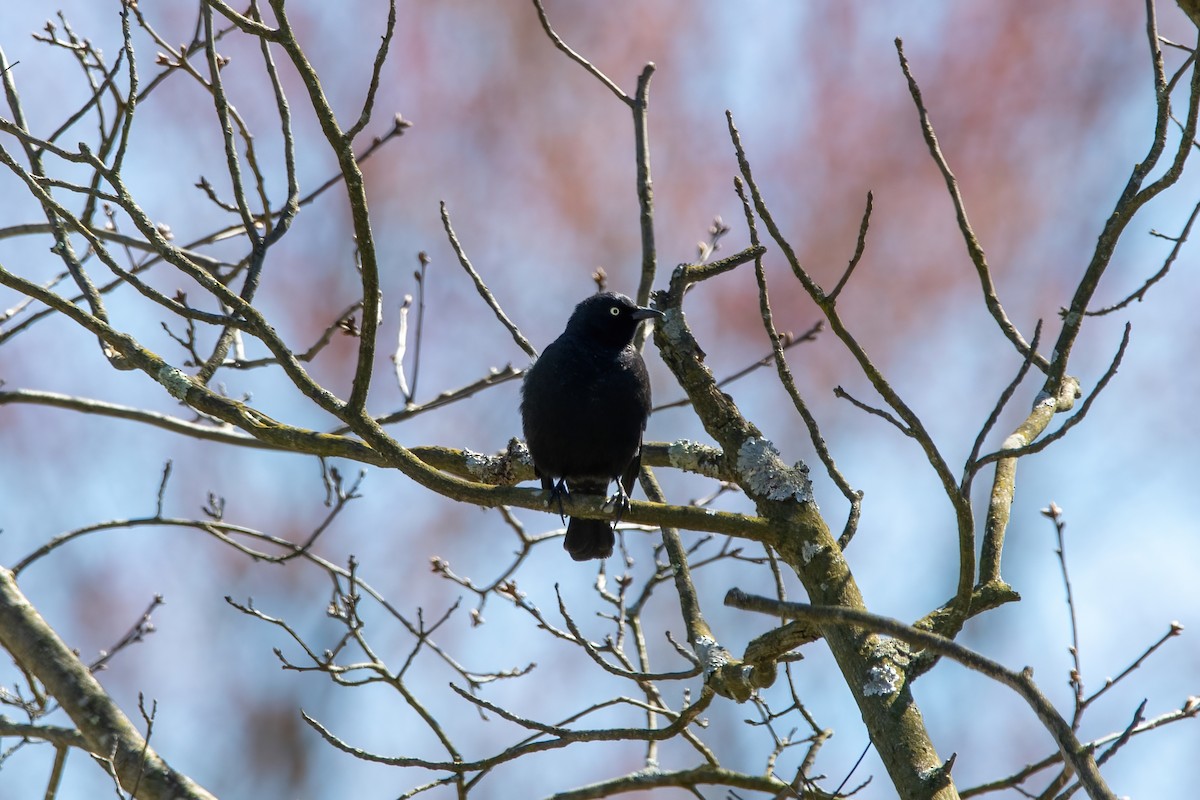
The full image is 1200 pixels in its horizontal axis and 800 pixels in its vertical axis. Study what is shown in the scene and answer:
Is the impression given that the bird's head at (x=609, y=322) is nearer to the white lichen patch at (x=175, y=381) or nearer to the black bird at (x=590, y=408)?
the black bird at (x=590, y=408)

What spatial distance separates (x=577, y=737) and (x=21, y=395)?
2.80 meters

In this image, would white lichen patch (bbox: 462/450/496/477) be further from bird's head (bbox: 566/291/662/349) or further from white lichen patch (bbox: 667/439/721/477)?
bird's head (bbox: 566/291/662/349)

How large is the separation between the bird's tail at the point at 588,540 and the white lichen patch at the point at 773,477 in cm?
160

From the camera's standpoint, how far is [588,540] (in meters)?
4.98

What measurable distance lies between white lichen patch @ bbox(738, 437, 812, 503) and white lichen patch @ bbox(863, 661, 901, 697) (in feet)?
1.72

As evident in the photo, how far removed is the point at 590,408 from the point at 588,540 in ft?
2.04

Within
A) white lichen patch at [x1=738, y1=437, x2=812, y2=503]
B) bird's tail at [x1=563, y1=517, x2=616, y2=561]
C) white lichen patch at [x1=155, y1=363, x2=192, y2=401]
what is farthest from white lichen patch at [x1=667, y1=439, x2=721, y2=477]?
white lichen patch at [x1=155, y1=363, x2=192, y2=401]

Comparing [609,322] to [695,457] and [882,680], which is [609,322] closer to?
[695,457]

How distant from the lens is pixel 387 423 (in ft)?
15.0

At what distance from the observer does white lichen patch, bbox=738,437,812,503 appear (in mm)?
3342

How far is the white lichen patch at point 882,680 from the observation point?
9.98 ft

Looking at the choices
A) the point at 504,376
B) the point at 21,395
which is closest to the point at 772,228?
the point at 504,376

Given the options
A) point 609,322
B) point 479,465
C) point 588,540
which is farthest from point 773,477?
point 609,322

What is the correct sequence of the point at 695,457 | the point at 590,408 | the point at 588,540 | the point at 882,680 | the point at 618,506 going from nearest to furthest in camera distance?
the point at 882,680
the point at 618,506
the point at 695,457
the point at 590,408
the point at 588,540
